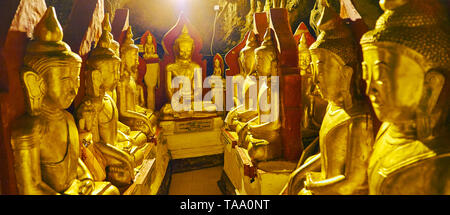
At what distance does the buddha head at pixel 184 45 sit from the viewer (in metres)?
4.97

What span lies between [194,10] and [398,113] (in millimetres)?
11500

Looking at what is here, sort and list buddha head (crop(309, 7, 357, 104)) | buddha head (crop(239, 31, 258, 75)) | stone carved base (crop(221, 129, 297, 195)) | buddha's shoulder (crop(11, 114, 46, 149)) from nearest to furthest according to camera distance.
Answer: buddha's shoulder (crop(11, 114, 46, 149)), buddha head (crop(309, 7, 357, 104)), stone carved base (crop(221, 129, 297, 195)), buddha head (crop(239, 31, 258, 75))

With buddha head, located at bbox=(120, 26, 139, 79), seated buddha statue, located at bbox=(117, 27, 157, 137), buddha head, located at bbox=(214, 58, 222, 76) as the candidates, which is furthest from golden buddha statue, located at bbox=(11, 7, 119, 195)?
buddha head, located at bbox=(214, 58, 222, 76)

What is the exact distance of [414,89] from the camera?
108cm

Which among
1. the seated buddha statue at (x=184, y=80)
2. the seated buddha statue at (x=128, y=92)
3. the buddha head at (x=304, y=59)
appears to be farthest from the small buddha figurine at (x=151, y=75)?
the buddha head at (x=304, y=59)

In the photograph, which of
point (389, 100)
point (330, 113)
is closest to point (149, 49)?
point (330, 113)

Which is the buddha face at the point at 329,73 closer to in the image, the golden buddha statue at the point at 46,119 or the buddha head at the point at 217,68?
the golden buddha statue at the point at 46,119

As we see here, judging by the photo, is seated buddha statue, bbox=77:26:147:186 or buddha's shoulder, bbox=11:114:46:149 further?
seated buddha statue, bbox=77:26:147:186

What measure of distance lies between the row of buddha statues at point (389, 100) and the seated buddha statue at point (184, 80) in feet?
11.5

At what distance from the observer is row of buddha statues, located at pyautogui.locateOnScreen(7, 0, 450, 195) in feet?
3.55

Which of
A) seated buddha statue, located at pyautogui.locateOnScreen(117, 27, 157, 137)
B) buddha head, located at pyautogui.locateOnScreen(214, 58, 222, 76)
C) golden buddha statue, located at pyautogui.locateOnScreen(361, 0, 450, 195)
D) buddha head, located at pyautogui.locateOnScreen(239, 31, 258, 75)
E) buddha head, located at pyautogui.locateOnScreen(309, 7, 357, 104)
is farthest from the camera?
buddha head, located at pyautogui.locateOnScreen(214, 58, 222, 76)

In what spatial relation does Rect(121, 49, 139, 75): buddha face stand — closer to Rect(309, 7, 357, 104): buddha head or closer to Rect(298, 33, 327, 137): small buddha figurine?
Rect(298, 33, 327, 137): small buddha figurine

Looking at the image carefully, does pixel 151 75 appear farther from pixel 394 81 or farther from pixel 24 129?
pixel 394 81

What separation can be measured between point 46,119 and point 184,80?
3579 millimetres
